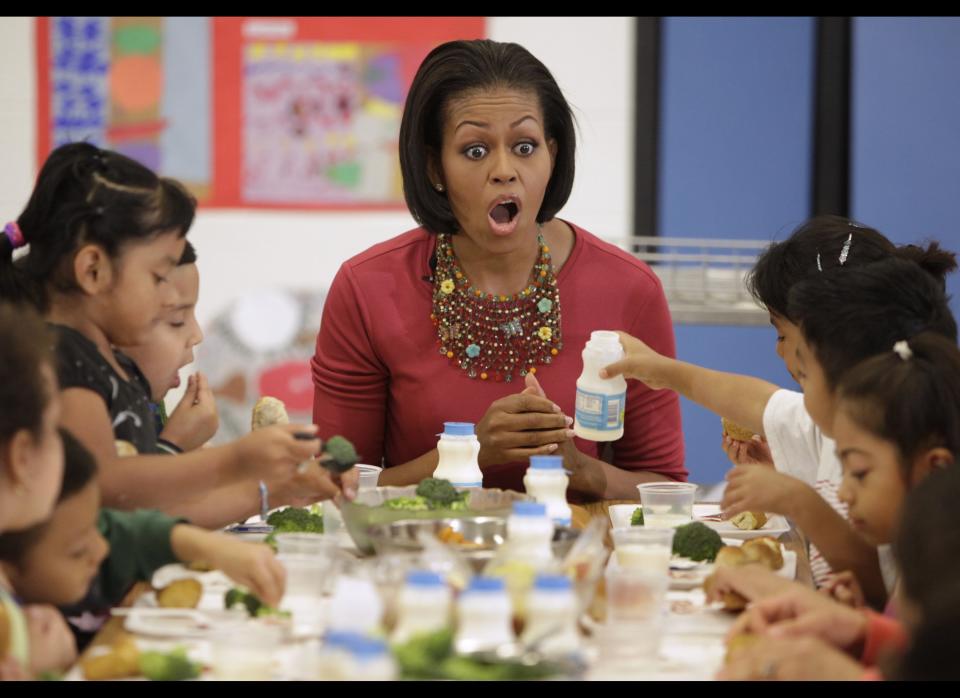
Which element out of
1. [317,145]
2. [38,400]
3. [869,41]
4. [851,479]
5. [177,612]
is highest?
[869,41]

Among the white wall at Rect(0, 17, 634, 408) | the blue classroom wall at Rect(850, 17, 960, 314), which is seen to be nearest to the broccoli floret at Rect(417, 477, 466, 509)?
the white wall at Rect(0, 17, 634, 408)

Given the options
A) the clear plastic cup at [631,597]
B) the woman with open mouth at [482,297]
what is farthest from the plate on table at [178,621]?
the woman with open mouth at [482,297]

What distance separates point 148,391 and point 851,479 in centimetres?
135

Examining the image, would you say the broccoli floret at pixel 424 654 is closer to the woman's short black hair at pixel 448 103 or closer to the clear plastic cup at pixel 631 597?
the clear plastic cup at pixel 631 597

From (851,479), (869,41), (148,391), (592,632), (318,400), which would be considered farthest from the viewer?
→ (869,41)

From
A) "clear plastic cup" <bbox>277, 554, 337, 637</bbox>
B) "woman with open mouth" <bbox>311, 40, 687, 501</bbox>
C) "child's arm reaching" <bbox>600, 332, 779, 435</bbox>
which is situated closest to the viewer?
"clear plastic cup" <bbox>277, 554, 337, 637</bbox>

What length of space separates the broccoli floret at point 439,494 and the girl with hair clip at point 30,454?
23.9 inches

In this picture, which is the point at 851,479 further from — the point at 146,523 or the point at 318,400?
the point at 318,400

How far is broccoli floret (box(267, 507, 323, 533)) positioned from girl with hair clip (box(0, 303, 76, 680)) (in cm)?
68

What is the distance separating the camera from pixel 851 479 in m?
1.95

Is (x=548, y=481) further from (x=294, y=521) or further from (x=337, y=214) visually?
(x=337, y=214)

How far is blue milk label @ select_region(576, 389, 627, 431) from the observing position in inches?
99.8

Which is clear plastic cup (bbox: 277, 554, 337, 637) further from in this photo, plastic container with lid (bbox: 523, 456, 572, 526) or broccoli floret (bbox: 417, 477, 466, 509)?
plastic container with lid (bbox: 523, 456, 572, 526)

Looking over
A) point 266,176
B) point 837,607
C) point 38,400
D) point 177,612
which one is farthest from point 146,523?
point 266,176
